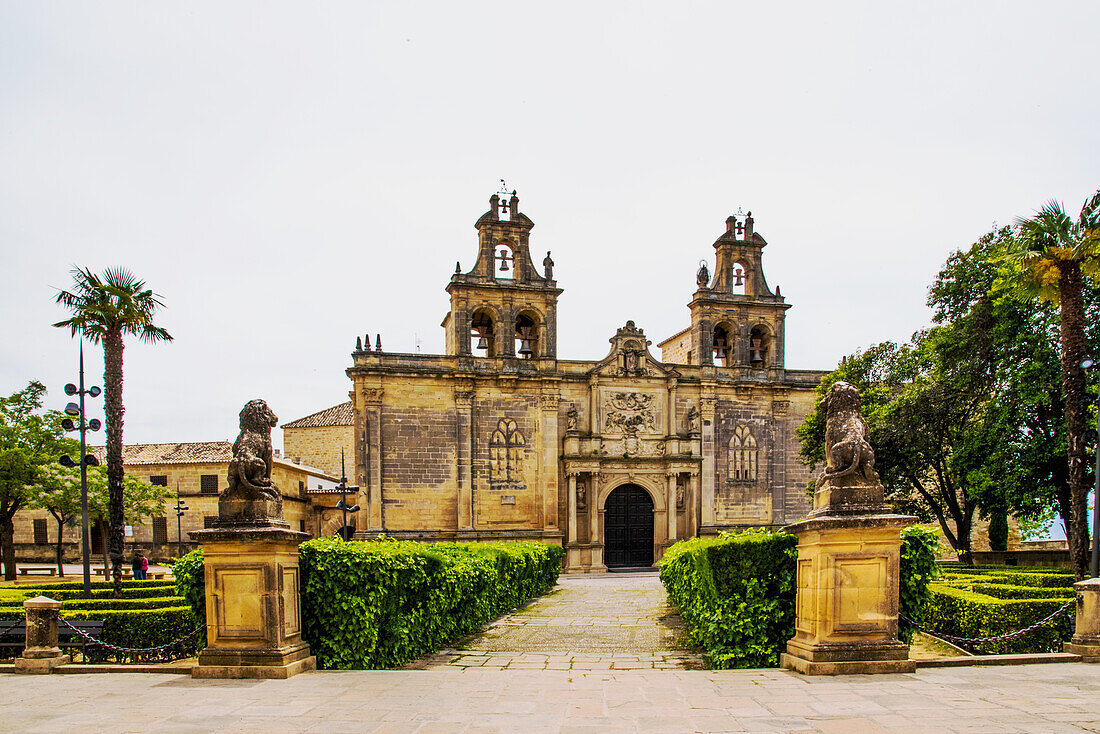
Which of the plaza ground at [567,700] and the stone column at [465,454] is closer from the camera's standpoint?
the plaza ground at [567,700]

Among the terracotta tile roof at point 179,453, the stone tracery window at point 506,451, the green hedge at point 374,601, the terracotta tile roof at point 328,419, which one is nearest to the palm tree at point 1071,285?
the green hedge at point 374,601

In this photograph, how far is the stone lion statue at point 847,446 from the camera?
804 centimetres

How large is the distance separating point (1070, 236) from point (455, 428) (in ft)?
66.6

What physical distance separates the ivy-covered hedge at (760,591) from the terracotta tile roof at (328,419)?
42560 mm

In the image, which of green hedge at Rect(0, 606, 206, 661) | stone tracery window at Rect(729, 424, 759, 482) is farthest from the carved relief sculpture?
stone tracery window at Rect(729, 424, 759, 482)

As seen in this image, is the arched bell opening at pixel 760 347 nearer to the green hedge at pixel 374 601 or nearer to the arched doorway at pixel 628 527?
the arched doorway at pixel 628 527

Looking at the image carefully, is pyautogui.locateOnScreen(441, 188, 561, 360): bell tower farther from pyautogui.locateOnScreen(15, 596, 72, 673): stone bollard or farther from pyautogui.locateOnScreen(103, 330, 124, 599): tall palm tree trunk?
pyautogui.locateOnScreen(15, 596, 72, 673): stone bollard

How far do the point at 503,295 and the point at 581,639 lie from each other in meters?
20.4

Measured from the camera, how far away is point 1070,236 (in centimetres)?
1545

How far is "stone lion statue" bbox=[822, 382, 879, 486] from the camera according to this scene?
8039mm

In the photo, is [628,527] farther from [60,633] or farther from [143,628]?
[60,633]

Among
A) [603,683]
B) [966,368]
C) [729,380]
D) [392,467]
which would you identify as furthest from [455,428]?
[603,683]

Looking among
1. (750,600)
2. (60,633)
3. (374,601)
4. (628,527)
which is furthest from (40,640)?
(628,527)

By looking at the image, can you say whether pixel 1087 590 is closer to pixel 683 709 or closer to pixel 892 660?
pixel 892 660
